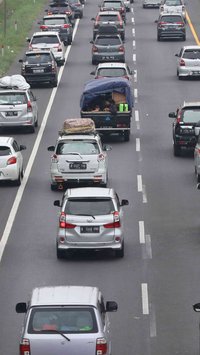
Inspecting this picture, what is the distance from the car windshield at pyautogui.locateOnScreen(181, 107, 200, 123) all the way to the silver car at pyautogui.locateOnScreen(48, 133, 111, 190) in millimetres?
7044

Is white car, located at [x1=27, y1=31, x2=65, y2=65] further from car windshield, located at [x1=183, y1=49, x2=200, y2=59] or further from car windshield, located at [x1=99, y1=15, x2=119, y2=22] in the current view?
car windshield, located at [x1=99, y1=15, x2=119, y2=22]

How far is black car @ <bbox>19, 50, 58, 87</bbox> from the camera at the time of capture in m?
68.0

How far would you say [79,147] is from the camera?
44.0m

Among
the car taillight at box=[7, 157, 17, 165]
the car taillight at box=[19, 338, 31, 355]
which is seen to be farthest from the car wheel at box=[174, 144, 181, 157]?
the car taillight at box=[19, 338, 31, 355]

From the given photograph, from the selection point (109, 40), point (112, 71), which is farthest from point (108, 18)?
point (112, 71)

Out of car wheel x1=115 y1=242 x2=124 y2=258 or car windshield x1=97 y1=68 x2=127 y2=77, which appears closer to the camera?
car wheel x1=115 y1=242 x2=124 y2=258

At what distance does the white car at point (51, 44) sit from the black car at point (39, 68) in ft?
21.3

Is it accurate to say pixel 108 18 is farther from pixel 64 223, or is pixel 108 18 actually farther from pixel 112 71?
pixel 64 223

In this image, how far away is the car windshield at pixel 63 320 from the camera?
907 inches

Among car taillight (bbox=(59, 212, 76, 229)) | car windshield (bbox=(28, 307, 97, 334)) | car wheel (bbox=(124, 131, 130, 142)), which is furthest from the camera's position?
car wheel (bbox=(124, 131, 130, 142))

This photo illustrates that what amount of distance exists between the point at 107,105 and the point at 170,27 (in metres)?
32.7

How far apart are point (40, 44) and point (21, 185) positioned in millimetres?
31714

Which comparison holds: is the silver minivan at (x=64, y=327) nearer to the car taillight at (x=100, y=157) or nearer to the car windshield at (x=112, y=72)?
the car taillight at (x=100, y=157)

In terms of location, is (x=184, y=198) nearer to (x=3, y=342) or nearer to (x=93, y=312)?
(x=3, y=342)
